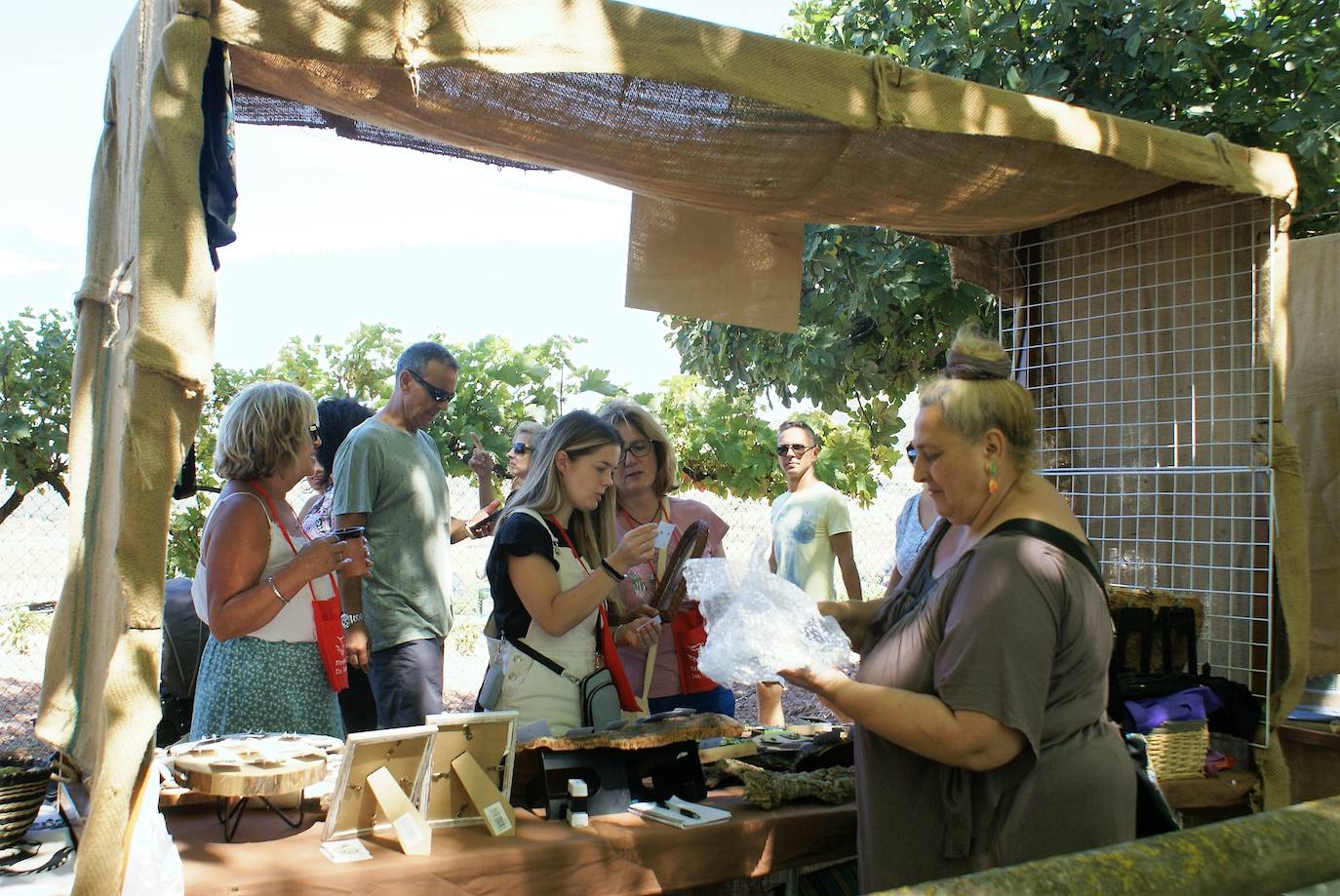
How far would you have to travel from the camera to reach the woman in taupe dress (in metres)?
1.89

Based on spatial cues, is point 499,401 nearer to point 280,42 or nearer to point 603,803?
point 603,803

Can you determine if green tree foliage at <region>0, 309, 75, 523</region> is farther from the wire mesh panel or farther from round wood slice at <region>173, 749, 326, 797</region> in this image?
the wire mesh panel

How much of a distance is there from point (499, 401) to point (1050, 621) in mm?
5110

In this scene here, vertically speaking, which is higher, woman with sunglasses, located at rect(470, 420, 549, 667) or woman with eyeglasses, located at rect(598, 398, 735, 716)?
woman with sunglasses, located at rect(470, 420, 549, 667)

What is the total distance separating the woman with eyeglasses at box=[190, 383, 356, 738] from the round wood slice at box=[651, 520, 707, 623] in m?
0.99

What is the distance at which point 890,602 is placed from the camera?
7.73ft

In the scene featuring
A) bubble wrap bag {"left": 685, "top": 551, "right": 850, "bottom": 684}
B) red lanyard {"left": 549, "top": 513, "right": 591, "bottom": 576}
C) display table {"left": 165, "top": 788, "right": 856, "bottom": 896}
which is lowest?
display table {"left": 165, "top": 788, "right": 856, "bottom": 896}

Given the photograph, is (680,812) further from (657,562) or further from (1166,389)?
(1166,389)

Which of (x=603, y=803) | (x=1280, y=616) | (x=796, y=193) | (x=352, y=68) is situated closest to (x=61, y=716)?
(x=603, y=803)

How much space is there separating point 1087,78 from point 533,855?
14.9ft

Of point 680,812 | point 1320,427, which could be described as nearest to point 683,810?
point 680,812

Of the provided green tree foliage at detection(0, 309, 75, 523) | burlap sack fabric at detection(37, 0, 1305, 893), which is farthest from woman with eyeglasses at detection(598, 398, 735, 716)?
green tree foliage at detection(0, 309, 75, 523)

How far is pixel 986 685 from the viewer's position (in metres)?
1.87

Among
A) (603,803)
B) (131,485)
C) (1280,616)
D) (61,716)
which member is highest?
(131,485)
